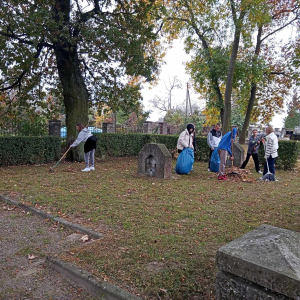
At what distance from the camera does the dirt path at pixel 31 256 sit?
3051mm

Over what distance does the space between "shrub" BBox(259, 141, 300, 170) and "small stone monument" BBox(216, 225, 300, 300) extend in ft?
35.4

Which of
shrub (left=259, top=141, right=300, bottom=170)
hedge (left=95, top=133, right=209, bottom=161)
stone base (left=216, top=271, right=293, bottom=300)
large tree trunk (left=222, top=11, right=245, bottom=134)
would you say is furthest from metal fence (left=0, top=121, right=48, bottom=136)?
stone base (left=216, top=271, right=293, bottom=300)

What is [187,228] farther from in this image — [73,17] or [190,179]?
[73,17]

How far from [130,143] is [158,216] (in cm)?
1231

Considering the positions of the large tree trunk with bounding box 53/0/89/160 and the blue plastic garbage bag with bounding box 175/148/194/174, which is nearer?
the blue plastic garbage bag with bounding box 175/148/194/174

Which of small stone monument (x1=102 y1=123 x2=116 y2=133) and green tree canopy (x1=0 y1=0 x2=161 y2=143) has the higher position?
green tree canopy (x1=0 y1=0 x2=161 y2=143)

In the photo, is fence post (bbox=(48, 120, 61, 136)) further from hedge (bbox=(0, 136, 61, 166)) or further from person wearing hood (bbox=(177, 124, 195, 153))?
person wearing hood (bbox=(177, 124, 195, 153))

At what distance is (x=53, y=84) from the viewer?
1479 cm

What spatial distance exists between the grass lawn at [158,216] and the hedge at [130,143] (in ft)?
16.2

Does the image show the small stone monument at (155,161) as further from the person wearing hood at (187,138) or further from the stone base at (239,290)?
the stone base at (239,290)

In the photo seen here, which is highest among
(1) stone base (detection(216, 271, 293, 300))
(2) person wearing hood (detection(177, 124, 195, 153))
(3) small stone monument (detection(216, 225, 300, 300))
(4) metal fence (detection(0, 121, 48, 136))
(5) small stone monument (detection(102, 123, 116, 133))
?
(5) small stone monument (detection(102, 123, 116, 133))

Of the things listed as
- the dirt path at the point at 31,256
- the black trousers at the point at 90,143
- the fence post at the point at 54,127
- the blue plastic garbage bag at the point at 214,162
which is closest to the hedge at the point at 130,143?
the fence post at the point at 54,127

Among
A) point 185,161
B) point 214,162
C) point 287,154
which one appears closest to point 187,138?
point 185,161

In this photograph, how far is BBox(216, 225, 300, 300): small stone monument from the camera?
1.91 metres
